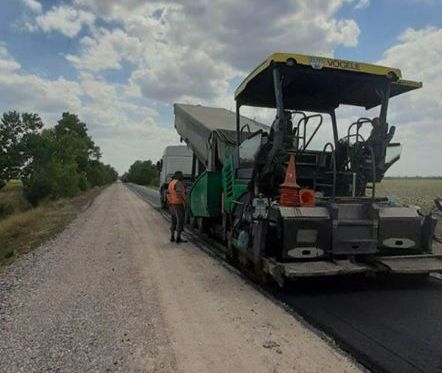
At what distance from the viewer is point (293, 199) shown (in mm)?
6398

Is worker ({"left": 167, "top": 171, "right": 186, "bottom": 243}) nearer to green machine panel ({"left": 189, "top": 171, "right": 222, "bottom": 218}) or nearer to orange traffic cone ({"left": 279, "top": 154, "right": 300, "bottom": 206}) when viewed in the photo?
green machine panel ({"left": 189, "top": 171, "right": 222, "bottom": 218})

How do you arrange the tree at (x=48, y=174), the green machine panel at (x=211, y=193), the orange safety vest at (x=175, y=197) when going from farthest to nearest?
the tree at (x=48, y=174), the orange safety vest at (x=175, y=197), the green machine panel at (x=211, y=193)

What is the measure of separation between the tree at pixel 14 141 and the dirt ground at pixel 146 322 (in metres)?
48.9

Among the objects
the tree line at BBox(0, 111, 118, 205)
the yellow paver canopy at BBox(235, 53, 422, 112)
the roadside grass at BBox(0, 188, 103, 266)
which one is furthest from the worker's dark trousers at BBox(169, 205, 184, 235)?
the tree line at BBox(0, 111, 118, 205)

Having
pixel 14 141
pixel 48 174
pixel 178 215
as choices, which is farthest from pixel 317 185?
pixel 14 141

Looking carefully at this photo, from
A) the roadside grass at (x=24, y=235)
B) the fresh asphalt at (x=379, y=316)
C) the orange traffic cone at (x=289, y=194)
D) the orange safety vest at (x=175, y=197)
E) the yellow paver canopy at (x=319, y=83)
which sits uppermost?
the yellow paver canopy at (x=319, y=83)

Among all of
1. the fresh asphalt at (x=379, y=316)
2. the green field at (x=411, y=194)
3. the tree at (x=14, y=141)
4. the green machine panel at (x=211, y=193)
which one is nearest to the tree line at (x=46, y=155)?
the tree at (x=14, y=141)

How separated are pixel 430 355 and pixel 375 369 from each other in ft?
1.93

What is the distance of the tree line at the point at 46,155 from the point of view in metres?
41.2

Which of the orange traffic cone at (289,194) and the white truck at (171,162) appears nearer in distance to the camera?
the orange traffic cone at (289,194)

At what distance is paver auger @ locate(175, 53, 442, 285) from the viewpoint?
6.20 meters

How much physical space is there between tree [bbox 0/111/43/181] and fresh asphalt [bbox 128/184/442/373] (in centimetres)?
5166

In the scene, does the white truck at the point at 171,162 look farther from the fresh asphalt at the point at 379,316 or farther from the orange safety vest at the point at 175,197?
the fresh asphalt at the point at 379,316

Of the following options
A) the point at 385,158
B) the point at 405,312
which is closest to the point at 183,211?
the point at 385,158
